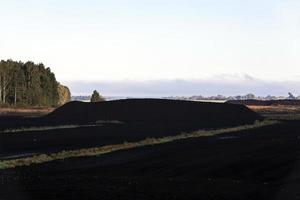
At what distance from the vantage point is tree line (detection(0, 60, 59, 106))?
12638 centimetres

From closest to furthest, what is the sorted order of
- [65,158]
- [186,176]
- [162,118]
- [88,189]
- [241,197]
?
1. [241,197]
2. [88,189]
3. [186,176]
4. [65,158]
5. [162,118]

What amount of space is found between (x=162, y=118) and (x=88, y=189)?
188ft

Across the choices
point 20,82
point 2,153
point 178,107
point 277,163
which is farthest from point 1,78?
point 277,163

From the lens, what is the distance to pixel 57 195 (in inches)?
750

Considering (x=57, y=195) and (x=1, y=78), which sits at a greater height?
(x=1, y=78)

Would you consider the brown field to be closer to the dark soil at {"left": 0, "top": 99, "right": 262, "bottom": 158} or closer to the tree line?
the dark soil at {"left": 0, "top": 99, "right": 262, "bottom": 158}

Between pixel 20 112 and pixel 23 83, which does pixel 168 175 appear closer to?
pixel 20 112

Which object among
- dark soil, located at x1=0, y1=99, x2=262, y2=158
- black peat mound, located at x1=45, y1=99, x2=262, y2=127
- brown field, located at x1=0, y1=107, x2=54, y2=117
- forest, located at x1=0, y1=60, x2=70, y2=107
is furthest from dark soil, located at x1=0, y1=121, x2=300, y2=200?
forest, located at x1=0, y1=60, x2=70, y2=107

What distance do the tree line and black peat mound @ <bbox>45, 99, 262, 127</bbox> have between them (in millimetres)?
45026

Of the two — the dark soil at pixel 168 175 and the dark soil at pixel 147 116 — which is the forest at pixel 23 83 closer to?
the dark soil at pixel 147 116

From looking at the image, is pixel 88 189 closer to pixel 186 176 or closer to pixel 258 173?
pixel 186 176

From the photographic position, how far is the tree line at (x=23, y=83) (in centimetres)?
12638

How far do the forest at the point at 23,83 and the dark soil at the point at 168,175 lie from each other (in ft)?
309

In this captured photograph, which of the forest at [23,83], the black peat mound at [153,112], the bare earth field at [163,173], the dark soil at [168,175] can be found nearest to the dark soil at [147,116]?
the black peat mound at [153,112]
